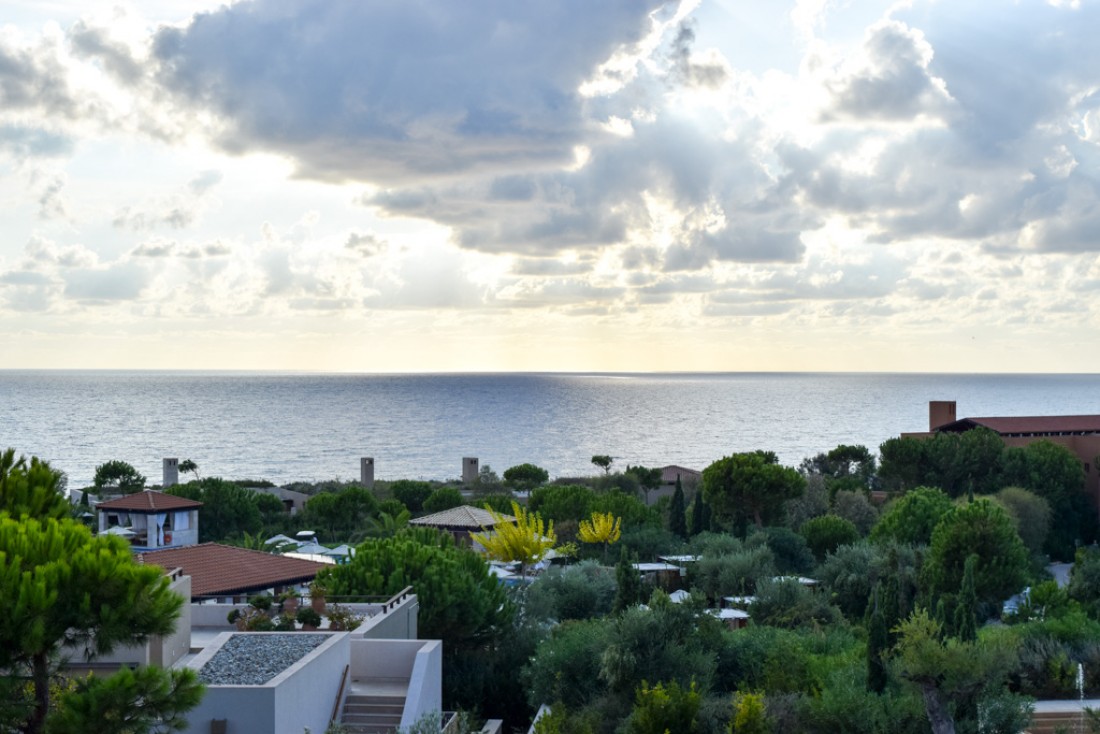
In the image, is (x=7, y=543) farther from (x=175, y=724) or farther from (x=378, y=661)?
(x=378, y=661)

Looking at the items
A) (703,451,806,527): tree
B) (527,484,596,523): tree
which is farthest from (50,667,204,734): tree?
(703,451,806,527): tree

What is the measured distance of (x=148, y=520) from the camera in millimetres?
37250

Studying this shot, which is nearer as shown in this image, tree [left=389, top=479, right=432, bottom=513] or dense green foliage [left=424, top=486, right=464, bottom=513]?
dense green foliage [left=424, top=486, right=464, bottom=513]

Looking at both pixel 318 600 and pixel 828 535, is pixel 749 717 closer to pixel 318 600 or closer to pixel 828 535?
pixel 318 600

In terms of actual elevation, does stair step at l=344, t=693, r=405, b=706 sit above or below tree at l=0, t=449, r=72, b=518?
below

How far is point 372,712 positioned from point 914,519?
2793 cm

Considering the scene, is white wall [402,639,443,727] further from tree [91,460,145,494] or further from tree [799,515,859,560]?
tree [91,460,145,494]

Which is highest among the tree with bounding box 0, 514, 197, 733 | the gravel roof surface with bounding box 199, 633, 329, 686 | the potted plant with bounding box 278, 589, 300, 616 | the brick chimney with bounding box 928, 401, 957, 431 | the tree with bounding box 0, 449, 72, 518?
the brick chimney with bounding box 928, 401, 957, 431

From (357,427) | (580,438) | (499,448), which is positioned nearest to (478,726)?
(499,448)

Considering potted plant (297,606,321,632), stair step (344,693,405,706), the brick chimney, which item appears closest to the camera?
stair step (344,693,405,706)

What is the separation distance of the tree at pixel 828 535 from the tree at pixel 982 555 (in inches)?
344

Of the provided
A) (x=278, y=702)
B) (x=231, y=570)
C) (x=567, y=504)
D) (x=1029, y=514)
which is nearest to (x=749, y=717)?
(x=278, y=702)

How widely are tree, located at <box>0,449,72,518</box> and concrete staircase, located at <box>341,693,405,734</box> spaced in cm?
625

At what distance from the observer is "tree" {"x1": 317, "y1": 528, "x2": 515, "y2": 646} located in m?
23.4
